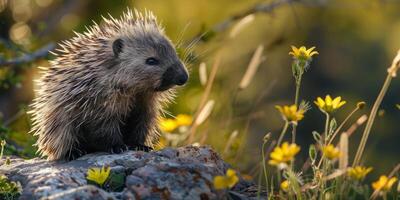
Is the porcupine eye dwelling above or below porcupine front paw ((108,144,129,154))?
above

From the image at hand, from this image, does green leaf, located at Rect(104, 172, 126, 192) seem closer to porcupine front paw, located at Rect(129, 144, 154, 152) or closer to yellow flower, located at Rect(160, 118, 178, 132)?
porcupine front paw, located at Rect(129, 144, 154, 152)

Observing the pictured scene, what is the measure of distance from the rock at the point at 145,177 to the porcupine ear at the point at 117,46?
3.10 ft

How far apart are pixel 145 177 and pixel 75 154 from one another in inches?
49.1

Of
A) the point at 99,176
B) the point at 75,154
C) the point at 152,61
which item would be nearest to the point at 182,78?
the point at 152,61

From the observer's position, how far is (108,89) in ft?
A: 18.7

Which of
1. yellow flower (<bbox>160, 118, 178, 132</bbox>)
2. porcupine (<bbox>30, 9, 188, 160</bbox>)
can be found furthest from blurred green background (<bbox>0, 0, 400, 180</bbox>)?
porcupine (<bbox>30, 9, 188, 160</bbox>)

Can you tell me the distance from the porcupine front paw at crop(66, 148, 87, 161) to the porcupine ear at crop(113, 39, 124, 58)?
2.29ft

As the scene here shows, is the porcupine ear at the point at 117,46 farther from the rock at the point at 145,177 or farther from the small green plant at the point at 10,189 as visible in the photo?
the small green plant at the point at 10,189

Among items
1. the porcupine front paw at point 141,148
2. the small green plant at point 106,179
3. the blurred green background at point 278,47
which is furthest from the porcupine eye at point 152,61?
the blurred green background at point 278,47

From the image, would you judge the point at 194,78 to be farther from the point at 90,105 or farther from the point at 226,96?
the point at 90,105

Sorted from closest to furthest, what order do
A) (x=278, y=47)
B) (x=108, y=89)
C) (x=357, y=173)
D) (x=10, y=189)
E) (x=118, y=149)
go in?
(x=357, y=173), (x=10, y=189), (x=118, y=149), (x=108, y=89), (x=278, y=47)

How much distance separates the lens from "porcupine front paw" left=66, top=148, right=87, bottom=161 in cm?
568

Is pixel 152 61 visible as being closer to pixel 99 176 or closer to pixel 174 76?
pixel 174 76

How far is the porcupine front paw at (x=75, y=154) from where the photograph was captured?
224 inches
